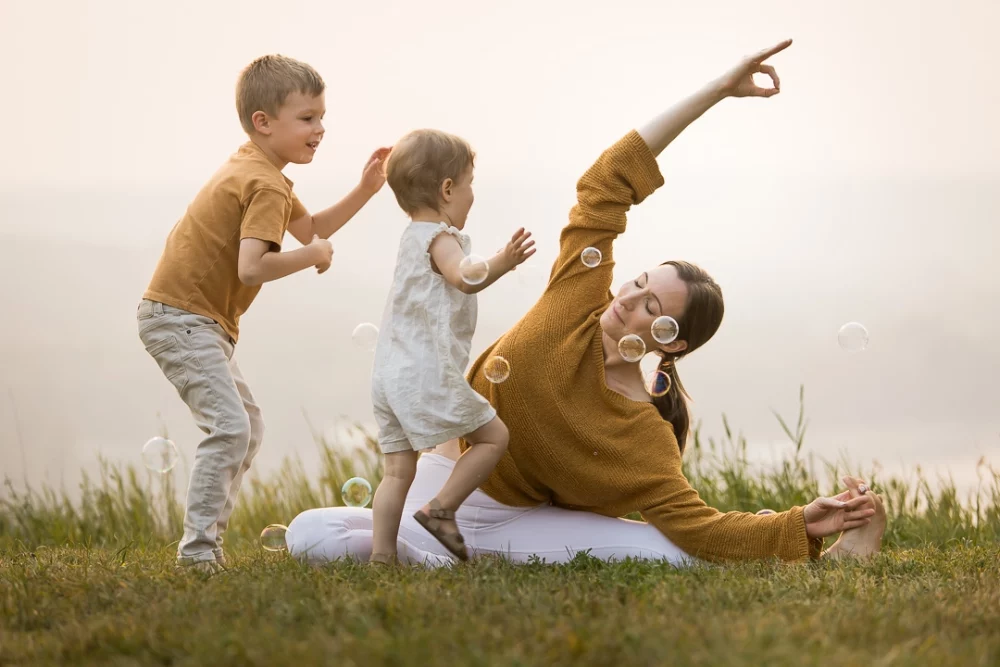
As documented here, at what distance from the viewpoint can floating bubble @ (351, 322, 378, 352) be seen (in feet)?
15.4

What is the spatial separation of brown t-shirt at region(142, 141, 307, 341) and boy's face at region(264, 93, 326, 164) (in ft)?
0.33

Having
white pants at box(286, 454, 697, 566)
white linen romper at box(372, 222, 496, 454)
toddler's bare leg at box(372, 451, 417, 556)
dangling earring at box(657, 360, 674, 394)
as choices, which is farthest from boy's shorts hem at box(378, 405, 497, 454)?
dangling earring at box(657, 360, 674, 394)

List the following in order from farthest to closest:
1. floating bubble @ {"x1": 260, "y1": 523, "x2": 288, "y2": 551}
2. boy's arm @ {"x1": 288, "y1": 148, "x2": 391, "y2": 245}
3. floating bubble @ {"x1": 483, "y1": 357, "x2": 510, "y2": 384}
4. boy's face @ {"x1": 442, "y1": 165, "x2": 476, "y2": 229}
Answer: boy's arm @ {"x1": 288, "y1": 148, "x2": 391, "y2": 245} < floating bubble @ {"x1": 260, "y1": 523, "x2": 288, "y2": 551} < floating bubble @ {"x1": 483, "y1": 357, "x2": 510, "y2": 384} < boy's face @ {"x1": 442, "y1": 165, "x2": 476, "y2": 229}

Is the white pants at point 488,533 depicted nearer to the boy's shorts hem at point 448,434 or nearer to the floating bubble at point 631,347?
the boy's shorts hem at point 448,434

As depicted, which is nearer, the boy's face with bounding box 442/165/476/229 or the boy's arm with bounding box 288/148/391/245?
the boy's face with bounding box 442/165/476/229

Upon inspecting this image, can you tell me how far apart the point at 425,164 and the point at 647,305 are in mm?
1202

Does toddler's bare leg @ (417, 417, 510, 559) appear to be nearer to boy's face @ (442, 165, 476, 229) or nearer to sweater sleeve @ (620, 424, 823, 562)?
sweater sleeve @ (620, 424, 823, 562)

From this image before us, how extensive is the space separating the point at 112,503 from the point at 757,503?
461 centimetres

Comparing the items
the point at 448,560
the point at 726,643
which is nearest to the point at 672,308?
the point at 448,560

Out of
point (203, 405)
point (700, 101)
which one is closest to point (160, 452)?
point (203, 405)

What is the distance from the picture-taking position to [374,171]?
5129 millimetres

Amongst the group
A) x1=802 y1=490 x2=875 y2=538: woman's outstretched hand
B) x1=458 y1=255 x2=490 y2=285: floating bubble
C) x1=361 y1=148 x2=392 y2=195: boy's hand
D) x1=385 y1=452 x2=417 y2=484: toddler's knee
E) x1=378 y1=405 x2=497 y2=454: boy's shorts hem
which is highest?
x1=361 y1=148 x2=392 y2=195: boy's hand

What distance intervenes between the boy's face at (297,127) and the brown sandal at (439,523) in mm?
1712

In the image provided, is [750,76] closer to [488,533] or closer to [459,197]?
[459,197]
